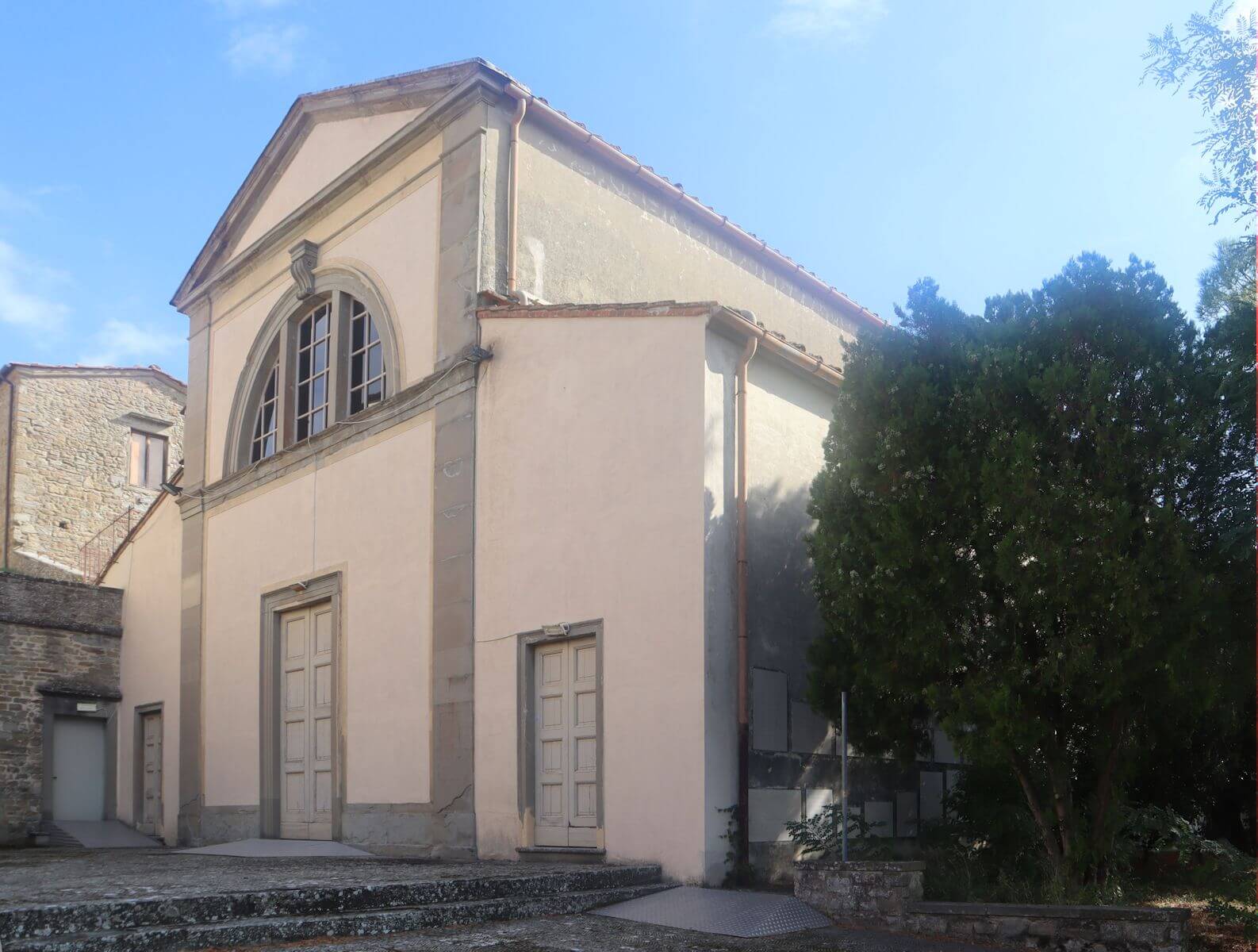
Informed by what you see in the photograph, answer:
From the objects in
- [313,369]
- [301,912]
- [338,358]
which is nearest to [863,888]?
[301,912]

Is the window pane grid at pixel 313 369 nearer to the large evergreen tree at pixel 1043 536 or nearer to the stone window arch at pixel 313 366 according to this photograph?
the stone window arch at pixel 313 366

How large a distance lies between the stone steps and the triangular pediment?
26.5ft

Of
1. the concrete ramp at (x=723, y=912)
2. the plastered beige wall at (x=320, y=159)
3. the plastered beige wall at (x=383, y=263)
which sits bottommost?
the concrete ramp at (x=723, y=912)

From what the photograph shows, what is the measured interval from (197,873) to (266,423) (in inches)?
316

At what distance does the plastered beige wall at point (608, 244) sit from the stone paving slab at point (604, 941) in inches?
274

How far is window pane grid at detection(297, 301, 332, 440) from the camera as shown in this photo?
14883 mm

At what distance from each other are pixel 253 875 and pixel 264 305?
932cm

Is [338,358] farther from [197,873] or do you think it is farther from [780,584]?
[197,873]

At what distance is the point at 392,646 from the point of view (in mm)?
12469

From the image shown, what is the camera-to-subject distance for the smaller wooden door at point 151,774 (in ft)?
55.4

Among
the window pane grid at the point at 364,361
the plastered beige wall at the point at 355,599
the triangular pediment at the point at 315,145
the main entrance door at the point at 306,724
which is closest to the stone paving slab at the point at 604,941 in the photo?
the plastered beige wall at the point at 355,599

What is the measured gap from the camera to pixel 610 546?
10156mm

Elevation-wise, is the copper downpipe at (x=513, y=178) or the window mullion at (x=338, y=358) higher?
the copper downpipe at (x=513, y=178)

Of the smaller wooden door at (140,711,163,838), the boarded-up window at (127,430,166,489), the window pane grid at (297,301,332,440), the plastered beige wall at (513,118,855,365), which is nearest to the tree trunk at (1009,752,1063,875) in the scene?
the plastered beige wall at (513,118,855,365)
